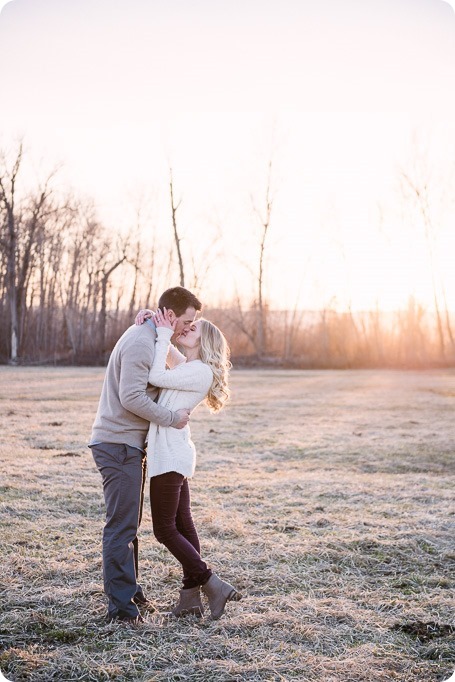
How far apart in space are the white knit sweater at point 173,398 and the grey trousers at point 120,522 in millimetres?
156

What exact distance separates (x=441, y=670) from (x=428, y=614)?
75 cm

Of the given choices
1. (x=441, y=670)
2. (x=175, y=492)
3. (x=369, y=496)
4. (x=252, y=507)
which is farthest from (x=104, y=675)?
(x=369, y=496)

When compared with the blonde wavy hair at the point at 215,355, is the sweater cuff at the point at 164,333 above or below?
above

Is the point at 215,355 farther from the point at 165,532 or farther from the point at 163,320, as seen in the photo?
the point at 165,532

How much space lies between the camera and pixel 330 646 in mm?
3916

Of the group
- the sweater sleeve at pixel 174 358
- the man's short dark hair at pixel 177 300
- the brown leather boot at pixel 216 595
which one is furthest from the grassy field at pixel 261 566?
the man's short dark hair at pixel 177 300

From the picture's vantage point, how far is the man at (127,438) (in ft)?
13.9

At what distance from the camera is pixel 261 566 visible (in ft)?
17.6

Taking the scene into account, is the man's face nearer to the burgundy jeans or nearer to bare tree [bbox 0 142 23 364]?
the burgundy jeans

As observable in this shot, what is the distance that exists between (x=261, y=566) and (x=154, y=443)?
5.78 feet

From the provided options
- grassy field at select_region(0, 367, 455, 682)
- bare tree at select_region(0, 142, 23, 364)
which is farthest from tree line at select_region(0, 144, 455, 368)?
grassy field at select_region(0, 367, 455, 682)

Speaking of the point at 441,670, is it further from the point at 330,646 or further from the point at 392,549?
the point at 392,549

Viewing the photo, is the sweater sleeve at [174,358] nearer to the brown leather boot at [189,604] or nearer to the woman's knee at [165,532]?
the woman's knee at [165,532]

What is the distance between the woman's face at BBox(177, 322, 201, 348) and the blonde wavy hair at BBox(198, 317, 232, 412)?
0.03 metres
